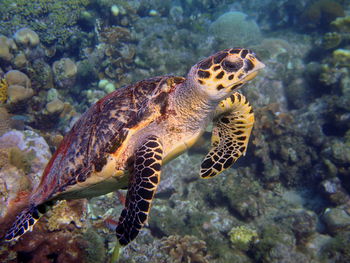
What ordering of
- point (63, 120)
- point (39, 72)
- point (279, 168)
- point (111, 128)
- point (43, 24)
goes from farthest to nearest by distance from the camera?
point (43, 24), point (39, 72), point (63, 120), point (279, 168), point (111, 128)

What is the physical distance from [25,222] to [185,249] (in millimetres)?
3220

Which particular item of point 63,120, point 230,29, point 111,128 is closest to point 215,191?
point 111,128

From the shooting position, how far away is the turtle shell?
2846mm

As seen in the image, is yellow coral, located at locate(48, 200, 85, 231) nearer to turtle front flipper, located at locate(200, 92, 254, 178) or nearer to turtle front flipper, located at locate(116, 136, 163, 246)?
turtle front flipper, located at locate(116, 136, 163, 246)

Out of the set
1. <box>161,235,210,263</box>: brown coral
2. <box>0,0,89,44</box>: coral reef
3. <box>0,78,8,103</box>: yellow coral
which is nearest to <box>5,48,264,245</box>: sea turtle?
<box>161,235,210,263</box>: brown coral

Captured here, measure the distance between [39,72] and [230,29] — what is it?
1238 cm

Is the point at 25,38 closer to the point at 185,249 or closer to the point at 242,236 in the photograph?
the point at 185,249

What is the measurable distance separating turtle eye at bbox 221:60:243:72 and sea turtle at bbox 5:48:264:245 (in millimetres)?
10

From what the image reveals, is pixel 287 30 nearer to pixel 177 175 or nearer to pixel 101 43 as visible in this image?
pixel 101 43

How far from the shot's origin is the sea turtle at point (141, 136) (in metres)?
2.40

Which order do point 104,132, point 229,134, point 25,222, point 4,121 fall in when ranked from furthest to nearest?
point 4,121 → point 229,134 → point 25,222 → point 104,132

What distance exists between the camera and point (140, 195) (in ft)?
7.50

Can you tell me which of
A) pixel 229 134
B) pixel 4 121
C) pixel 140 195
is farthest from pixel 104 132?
pixel 4 121

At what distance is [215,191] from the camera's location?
6387mm
